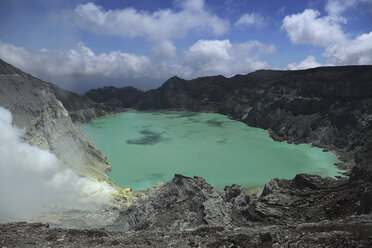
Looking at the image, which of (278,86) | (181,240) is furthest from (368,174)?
(278,86)

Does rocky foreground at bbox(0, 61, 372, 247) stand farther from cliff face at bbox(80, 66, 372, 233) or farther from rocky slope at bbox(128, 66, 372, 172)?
rocky slope at bbox(128, 66, 372, 172)

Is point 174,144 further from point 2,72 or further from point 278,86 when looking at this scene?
point 278,86

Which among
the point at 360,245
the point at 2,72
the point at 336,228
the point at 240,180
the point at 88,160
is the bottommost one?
the point at 240,180

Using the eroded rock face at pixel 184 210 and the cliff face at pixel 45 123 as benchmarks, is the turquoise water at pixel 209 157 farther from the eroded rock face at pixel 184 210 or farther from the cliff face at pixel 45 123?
the eroded rock face at pixel 184 210

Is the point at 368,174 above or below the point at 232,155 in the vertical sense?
above

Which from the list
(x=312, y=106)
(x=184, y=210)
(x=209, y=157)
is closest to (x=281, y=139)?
(x=312, y=106)
